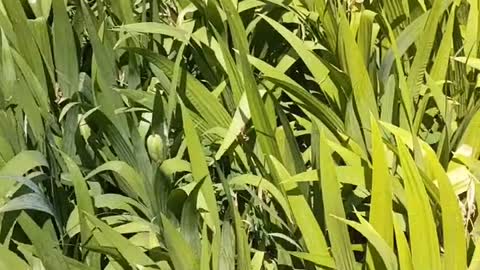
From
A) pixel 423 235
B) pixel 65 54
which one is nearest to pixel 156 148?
pixel 65 54

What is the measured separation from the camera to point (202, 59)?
131 centimetres

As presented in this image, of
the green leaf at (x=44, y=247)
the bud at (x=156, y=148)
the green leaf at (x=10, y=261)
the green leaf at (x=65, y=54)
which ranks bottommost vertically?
the green leaf at (x=10, y=261)

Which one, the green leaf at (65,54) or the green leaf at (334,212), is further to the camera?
the green leaf at (65,54)

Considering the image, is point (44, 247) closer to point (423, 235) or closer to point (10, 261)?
point (10, 261)

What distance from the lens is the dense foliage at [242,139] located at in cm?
95

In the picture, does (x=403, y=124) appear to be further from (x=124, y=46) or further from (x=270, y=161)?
(x=124, y=46)

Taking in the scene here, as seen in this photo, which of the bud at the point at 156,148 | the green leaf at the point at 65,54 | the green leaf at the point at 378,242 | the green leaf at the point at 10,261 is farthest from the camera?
the green leaf at the point at 65,54

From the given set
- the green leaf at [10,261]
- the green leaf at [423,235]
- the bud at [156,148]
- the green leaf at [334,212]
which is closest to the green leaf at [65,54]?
the bud at [156,148]

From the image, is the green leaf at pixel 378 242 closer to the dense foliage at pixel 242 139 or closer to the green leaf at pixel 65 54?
the dense foliage at pixel 242 139

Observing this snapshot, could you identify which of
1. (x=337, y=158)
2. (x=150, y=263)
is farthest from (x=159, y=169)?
(x=337, y=158)

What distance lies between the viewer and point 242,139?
3.82ft

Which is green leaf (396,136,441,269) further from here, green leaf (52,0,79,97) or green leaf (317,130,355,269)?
green leaf (52,0,79,97)

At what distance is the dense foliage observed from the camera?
946mm

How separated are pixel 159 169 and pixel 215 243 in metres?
0.16
